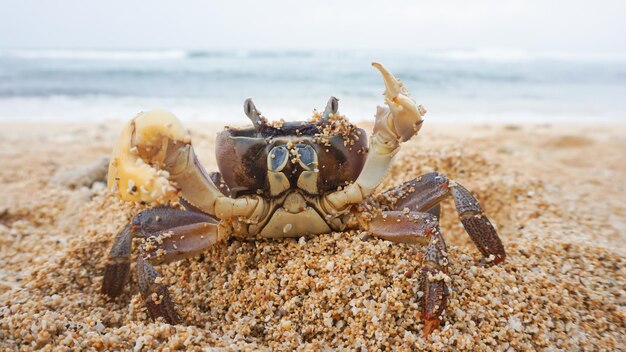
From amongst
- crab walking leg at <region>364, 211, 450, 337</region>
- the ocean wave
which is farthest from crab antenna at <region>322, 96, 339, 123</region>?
the ocean wave

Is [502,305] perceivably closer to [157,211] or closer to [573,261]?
[573,261]

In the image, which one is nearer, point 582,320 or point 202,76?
point 582,320

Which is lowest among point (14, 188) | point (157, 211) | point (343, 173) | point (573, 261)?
point (14, 188)

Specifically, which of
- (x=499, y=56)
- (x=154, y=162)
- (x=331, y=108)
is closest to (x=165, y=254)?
(x=154, y=162)

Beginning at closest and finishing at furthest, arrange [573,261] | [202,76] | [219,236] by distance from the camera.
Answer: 1. [219,236]
2. [573,261]
3. [202,76]

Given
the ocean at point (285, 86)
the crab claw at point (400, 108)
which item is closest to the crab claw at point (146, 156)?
the crab claw at point (400, 108)

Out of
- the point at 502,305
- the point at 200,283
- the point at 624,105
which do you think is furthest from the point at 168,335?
the point at 624,105

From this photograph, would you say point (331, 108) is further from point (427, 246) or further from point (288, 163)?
point (427, 246)

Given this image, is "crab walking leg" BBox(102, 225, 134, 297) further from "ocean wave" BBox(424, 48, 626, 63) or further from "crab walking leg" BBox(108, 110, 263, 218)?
"ocean wave" BBox(424, 48, 626, 63)

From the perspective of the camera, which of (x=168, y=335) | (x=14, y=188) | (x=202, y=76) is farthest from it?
(x=202, y=76)
